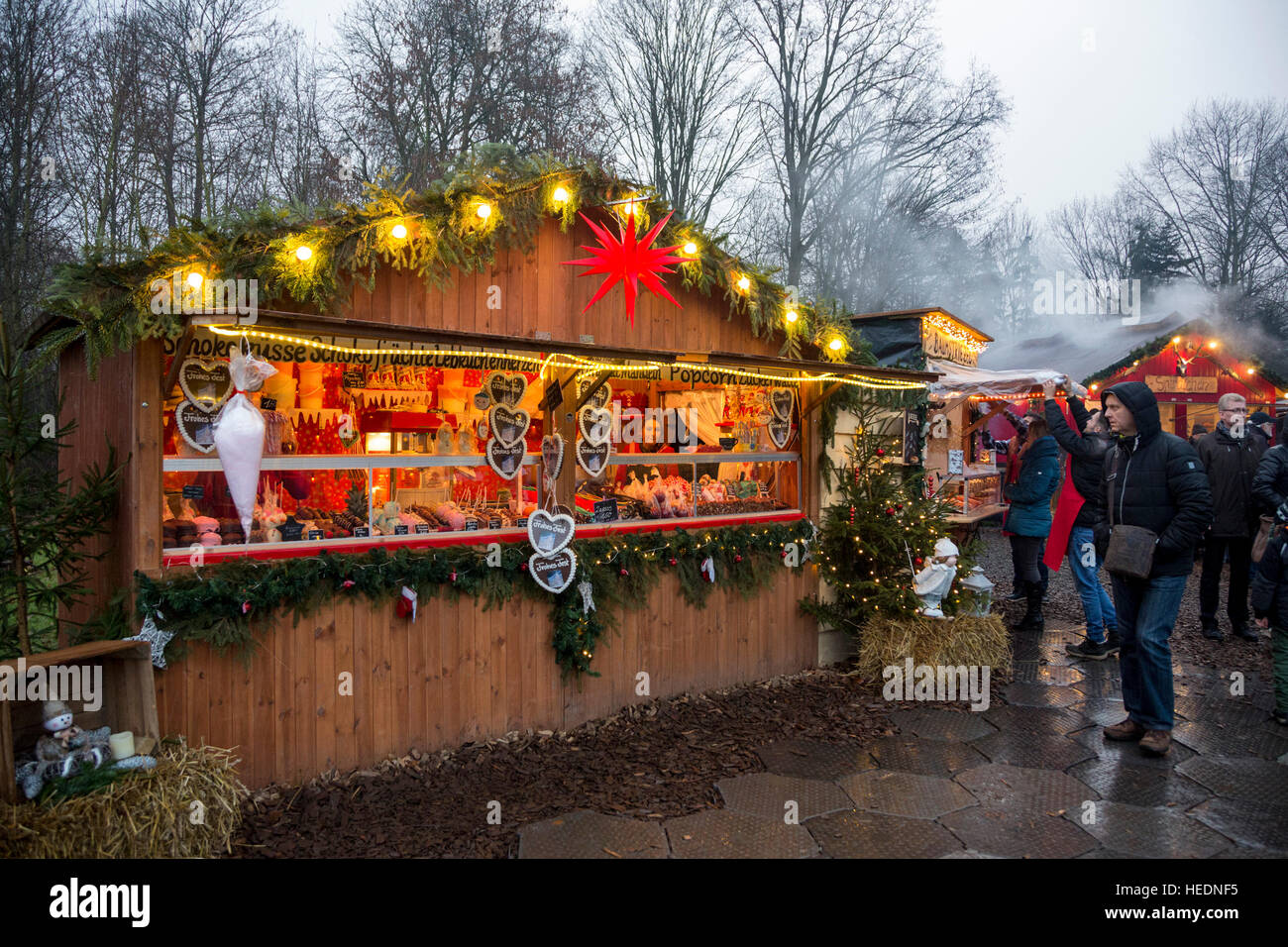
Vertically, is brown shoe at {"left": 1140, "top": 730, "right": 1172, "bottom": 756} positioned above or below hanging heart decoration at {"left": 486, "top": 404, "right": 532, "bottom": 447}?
below

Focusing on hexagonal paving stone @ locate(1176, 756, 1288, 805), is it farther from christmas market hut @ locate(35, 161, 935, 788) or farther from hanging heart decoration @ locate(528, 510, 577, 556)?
hanging heart decoration @ locate(528, 510, 577, 556)

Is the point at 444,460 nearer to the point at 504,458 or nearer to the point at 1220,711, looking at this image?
the point at 504,458

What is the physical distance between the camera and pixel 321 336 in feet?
15.0

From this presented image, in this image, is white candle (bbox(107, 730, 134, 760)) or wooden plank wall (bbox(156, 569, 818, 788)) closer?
white candle (bbox(107, 730, 134, 760))

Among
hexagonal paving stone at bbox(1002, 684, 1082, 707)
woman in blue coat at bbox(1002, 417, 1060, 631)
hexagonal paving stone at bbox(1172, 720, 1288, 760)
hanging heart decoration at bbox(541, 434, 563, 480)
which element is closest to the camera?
hexagonal paving stone at bbox(1172, 720, 1288, 760)

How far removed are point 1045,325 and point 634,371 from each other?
2902cm

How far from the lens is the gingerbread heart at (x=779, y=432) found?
280 inches

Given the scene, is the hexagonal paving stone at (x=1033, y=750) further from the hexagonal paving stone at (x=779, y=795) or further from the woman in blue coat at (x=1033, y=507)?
the woman in blue coat at (x=1033, y=507)

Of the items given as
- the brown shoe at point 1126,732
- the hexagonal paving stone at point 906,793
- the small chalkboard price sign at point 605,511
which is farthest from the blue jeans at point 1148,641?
the small chalkboard price sign at point 605,511

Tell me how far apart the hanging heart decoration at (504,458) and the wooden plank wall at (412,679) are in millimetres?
906

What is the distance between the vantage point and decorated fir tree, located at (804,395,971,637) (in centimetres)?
668

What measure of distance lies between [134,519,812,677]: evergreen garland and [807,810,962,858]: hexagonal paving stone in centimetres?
202

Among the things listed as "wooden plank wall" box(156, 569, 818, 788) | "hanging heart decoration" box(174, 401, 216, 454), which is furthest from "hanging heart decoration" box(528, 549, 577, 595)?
"hanging heart decoration" box(174, 401, 216, 454)
